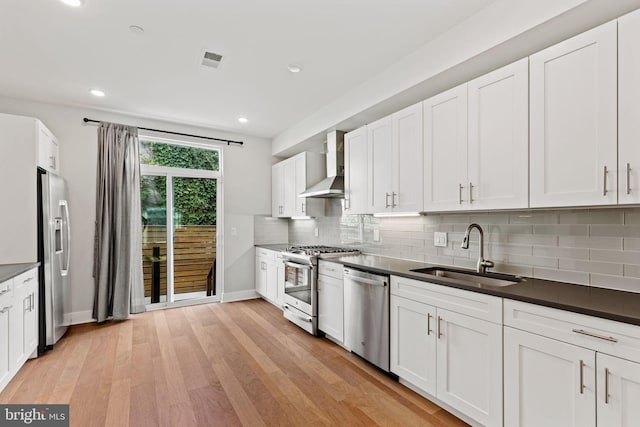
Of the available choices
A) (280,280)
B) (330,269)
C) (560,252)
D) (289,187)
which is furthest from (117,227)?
(560,252)

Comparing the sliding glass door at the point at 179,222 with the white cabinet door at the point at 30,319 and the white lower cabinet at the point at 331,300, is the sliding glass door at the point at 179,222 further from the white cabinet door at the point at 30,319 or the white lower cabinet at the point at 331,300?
the white lower cabinet at the point at 331,300

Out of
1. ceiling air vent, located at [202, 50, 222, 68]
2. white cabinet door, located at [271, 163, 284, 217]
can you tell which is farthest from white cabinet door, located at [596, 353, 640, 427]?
white cabinet door, located at [271, 163, 284, 217]

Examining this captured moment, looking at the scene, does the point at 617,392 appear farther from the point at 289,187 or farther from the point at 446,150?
the point at 289,187

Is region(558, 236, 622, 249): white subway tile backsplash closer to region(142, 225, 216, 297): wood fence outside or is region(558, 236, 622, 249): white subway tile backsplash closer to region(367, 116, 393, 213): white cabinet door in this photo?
region(367, 116, 393, 213): white cabinet door

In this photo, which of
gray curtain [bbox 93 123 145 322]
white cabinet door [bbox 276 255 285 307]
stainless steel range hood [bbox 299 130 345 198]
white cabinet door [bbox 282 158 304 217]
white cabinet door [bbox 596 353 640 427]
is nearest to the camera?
white cabinet door [bbox 596 353 640 427]

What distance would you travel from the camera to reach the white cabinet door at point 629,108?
1.44m

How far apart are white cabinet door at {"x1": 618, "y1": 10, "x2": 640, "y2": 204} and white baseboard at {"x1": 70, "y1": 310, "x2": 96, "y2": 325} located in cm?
529

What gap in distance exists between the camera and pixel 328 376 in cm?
257

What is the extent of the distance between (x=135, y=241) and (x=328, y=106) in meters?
3.13

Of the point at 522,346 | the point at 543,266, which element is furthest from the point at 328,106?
the point at 522,346

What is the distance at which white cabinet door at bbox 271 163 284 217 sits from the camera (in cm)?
503

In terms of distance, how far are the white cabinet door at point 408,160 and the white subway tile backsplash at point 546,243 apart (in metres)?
0.38

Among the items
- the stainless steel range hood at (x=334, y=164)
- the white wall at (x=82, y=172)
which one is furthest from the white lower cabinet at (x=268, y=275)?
the stainless steel range hood at (x=334, y=164)

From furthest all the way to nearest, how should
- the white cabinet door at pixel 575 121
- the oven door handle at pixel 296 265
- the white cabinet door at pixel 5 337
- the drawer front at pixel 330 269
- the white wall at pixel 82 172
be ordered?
the white wall at pixel 82 172 → the oven door handle at pixel 296 265 → the drawer front at pixel 330 269 → the white cabinet door at pixel 5 337 → the white cabinet door at pixel 575 121
